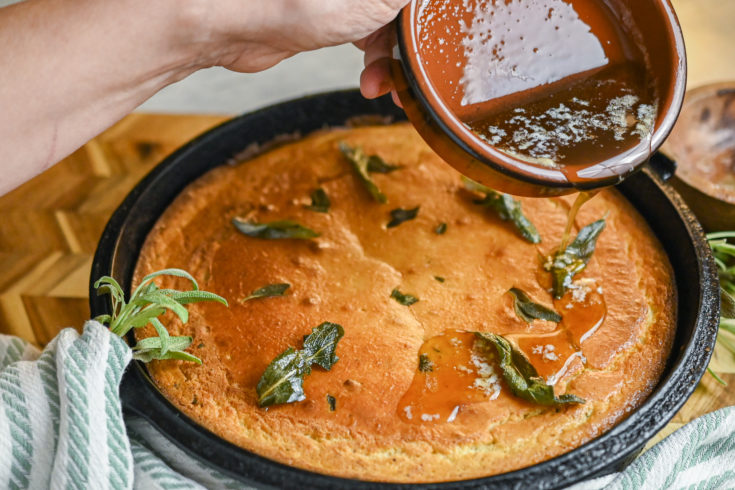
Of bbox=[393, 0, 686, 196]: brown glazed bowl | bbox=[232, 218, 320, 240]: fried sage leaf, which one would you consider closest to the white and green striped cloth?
A: bbox=[232, 218, 320, 240]: fried sage leaf

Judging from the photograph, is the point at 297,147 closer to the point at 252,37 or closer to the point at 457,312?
the point at 252,37

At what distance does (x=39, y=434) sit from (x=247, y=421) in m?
0.52

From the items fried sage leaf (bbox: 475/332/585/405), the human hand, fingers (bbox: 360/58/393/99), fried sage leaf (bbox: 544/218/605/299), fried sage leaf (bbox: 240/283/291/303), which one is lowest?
fried sage leaf (bbox: 475/332/585/405)

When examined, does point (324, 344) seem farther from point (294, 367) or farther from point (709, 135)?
point (709, 135)

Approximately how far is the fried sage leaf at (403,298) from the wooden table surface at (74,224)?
865 millimetres

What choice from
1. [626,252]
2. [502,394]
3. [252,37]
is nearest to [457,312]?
[502,394]

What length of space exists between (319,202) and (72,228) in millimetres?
1088

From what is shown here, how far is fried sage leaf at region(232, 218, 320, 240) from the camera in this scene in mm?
2383

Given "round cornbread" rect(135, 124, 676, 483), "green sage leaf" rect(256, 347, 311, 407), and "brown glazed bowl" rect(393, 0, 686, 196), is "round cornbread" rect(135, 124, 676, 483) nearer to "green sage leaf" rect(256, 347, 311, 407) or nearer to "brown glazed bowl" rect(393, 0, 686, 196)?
"green sage leaf" rect(256, 347, 311, 407)

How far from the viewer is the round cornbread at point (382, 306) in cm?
191

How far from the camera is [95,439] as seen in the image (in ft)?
5.83

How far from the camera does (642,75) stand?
1977mm

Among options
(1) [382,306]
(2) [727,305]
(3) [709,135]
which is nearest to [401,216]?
(1) [382,306]

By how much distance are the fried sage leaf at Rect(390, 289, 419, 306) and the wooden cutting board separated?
2.84 ft
